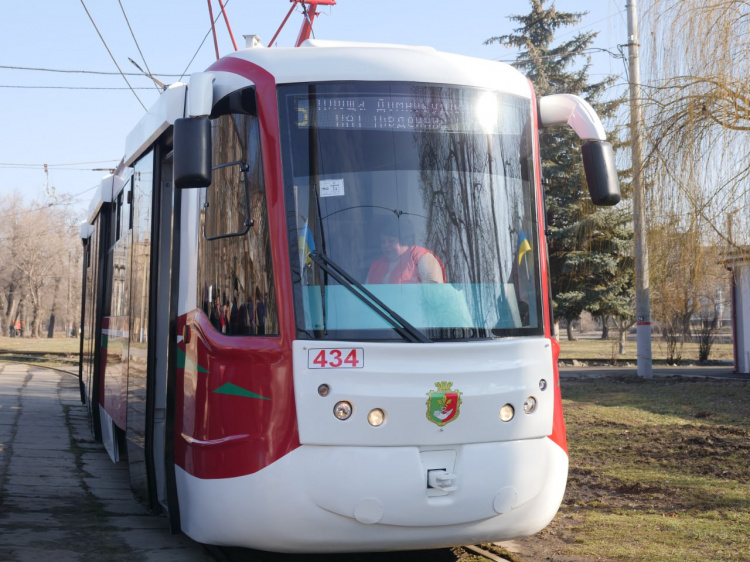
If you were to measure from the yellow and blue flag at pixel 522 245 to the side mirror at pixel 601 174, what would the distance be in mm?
575

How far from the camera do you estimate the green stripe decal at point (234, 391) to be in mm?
5324

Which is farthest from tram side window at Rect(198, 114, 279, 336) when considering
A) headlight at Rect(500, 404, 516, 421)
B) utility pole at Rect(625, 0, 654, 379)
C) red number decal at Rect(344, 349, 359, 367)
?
utility pole at Rect(625, 0, 654, 379)

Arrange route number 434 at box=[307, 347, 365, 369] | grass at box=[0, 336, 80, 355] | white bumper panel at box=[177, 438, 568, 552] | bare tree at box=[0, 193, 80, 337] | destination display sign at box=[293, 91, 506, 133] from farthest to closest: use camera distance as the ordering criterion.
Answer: bare tree at box=[0, 193, 80, 337] → grass at box=[0, 336, 80, 355] → destination display sign at box=[293, 91, 506, 133] → route number 434 at box=[307, 347, 365, 369] → white bumper panel at box=[177, 438, 568, 552]

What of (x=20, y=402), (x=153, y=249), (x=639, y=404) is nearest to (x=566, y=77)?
(x=639, y=404)

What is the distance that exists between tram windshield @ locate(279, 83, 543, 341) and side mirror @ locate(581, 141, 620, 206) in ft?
1.49

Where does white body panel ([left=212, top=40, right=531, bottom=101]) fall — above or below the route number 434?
above

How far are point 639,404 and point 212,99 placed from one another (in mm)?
12547

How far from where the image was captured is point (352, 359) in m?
5.19

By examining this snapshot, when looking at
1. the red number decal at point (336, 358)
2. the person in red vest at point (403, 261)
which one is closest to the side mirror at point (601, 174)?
the person in red vest at point (403, 261)

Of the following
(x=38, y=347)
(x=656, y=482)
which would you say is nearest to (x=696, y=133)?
(x=656, y=482)

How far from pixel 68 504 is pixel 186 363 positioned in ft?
9.57

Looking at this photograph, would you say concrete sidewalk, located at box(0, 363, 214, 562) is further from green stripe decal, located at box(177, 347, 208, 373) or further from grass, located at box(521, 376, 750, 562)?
grass, located at box(521, 376, 750, 562)

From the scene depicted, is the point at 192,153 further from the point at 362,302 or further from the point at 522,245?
the point at 522,245

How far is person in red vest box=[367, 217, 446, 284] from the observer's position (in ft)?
17.9
